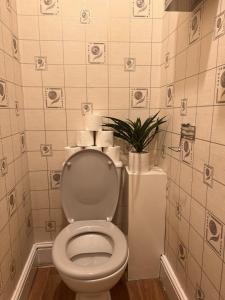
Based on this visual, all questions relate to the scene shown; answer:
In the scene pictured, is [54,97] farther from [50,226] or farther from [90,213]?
[50,226]

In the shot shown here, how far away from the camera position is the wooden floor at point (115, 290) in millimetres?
1401

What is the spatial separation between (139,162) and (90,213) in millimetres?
444

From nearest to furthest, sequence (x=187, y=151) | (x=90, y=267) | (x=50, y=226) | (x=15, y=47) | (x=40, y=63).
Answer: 1. (x=90, y=267)
2. (x=187, y=151)
3. (x=15, y=47)
4. (x=40, y=63)
5. (x=50, y=226)

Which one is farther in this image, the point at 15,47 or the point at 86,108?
the point at 86,108

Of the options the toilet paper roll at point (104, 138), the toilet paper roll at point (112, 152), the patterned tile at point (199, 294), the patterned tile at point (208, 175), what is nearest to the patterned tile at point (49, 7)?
the toilet paper roll at point (104, 138)

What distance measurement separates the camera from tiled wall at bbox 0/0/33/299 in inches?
44.0

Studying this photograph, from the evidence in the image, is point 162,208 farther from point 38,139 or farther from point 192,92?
point 38,139

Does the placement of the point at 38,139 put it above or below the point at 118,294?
→ above

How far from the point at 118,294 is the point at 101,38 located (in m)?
1.61

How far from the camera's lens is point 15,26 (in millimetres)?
1346

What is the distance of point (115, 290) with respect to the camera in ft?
4.76

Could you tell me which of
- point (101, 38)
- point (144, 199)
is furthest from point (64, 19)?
point (144, 199)

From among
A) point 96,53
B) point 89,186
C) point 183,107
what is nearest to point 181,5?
point 183,107

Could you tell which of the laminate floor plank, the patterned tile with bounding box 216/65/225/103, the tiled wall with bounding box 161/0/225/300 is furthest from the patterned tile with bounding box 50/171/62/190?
Answer: the patterned tile with bounding box 216/65/225/103
